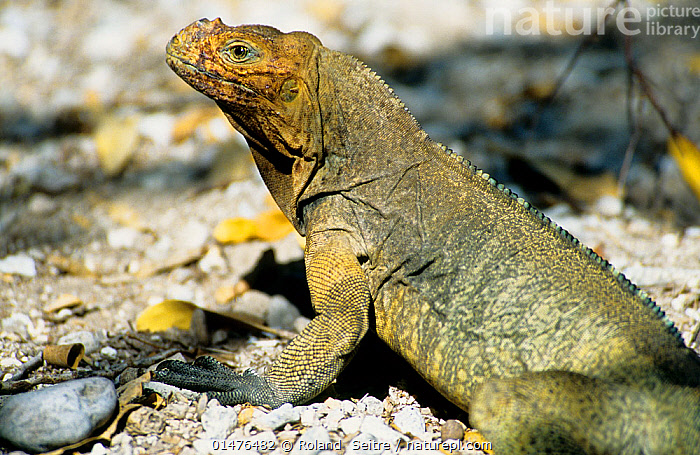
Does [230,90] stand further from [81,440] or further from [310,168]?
[81,440]

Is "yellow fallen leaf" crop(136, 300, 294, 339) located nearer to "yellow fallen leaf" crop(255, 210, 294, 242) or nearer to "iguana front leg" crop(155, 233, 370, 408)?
"iguana front leg" crop(155, 233, 370, 408)

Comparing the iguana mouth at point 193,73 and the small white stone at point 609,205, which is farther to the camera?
the small white stone at point 609,205

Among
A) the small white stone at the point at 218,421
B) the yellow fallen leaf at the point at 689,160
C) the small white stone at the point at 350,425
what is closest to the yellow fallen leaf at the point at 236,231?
the small white stone at the point at 218,421

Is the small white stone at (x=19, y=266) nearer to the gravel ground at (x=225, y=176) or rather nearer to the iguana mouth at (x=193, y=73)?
the gravel ground at (x=225, y=176)

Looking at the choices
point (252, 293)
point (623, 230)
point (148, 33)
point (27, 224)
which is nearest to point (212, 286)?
point (252, 293)

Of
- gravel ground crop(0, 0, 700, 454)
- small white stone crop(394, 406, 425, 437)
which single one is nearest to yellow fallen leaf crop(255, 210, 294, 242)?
gravel ground crop(0, 0, 700, 454)

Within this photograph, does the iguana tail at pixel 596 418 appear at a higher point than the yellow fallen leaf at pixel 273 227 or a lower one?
lower
